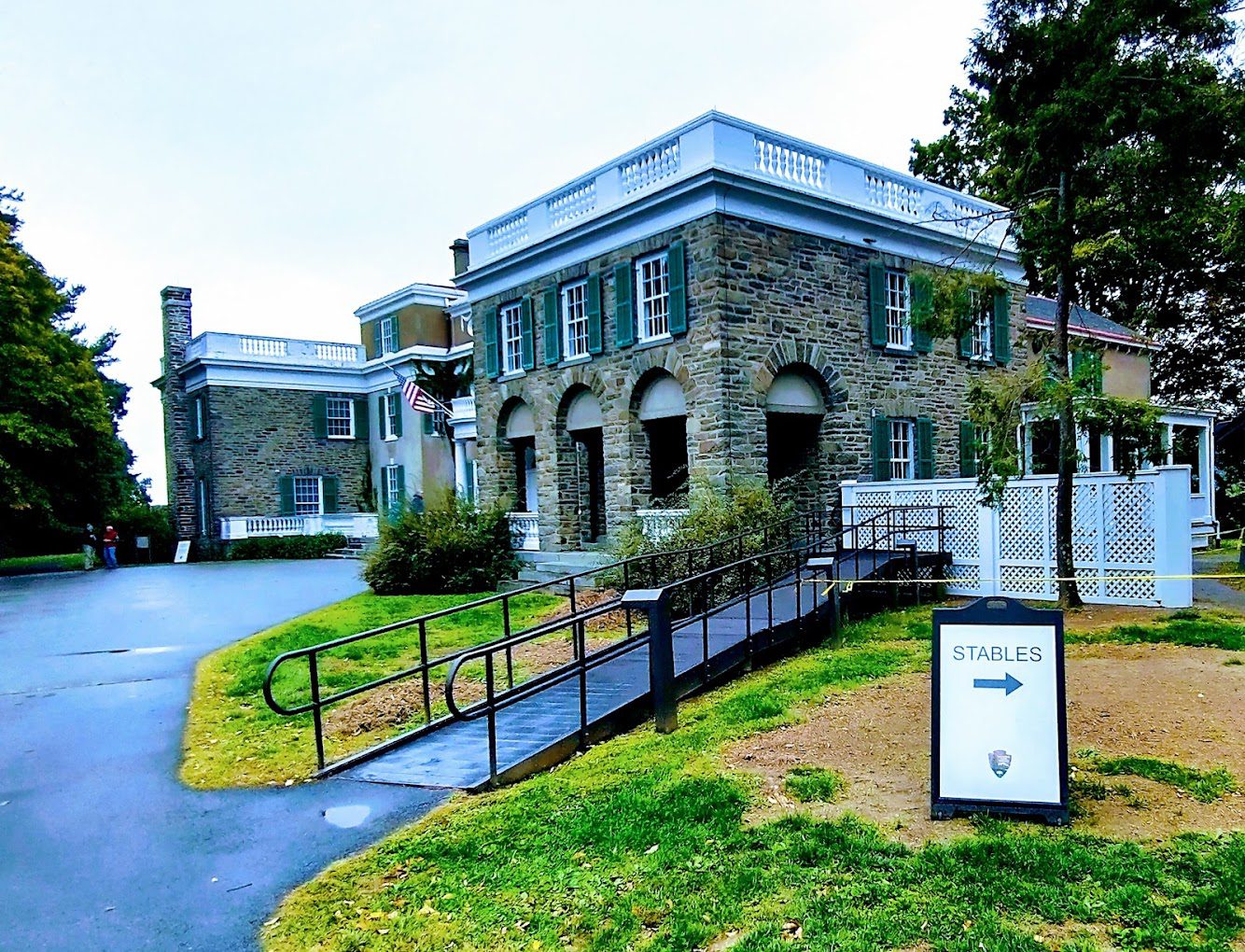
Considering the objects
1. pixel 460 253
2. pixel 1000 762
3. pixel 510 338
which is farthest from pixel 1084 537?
pixel 460 253

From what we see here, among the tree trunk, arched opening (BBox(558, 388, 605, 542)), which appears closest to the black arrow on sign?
the tree trunk

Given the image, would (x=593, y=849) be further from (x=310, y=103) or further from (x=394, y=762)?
(x=310, y=103)

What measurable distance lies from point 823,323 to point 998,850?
43.1 ft

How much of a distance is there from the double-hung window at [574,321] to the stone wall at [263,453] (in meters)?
15.9

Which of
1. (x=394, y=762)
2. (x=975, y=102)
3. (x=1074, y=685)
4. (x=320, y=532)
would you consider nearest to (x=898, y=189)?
(x=975, y=102)

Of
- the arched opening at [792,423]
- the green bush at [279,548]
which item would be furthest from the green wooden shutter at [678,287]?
the green bush at [279,548]

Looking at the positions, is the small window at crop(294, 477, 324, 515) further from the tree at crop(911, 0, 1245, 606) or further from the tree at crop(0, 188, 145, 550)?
the tree at crop(911, 0, 1245, 606)

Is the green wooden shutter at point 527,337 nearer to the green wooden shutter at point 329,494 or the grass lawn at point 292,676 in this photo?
the grass lawn at point 292,676

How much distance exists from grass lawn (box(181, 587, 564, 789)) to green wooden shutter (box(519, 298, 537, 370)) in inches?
222

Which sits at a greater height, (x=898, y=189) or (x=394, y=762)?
(x=898, y=189)

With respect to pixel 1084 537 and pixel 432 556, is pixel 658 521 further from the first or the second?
pixel 1084 537

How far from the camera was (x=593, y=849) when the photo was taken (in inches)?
180

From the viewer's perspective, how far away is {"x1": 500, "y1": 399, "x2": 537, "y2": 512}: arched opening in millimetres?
19891

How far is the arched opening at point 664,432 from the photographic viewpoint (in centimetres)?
1588
